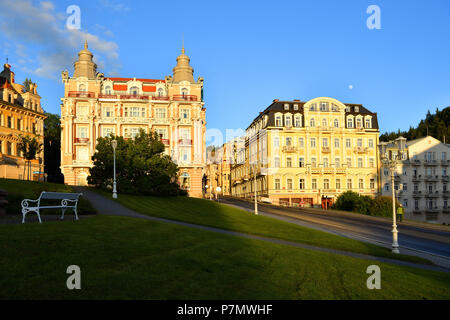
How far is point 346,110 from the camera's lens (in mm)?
77688

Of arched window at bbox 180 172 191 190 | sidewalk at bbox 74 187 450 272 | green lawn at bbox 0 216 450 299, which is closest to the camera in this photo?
green lawn at bbox 0 216 450 299

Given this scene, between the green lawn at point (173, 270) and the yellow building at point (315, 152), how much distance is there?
5974 cm

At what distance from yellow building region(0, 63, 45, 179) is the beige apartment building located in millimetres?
62645

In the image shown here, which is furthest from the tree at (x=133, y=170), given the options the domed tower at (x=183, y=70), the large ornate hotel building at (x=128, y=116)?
the domed tower at (x=183, y=70)

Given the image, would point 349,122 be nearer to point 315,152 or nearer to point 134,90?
point 315,152

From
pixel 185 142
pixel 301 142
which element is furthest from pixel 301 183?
pixel 185 142

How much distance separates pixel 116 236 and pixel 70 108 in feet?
188

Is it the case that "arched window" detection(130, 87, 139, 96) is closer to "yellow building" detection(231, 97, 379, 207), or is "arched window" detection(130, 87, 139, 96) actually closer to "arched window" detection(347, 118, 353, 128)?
"yellow building" detection(231, 97, 379, 207)

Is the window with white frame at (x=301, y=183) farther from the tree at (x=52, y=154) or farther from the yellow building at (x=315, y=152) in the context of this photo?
the tree at (x=52, y=154)

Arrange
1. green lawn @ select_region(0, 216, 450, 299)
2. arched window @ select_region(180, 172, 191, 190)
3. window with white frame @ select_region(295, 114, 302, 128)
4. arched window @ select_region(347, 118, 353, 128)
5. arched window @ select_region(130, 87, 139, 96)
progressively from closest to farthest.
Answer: green lawn @ select_region(0, 216, 450, 299) < arched window @ select_region(180, 172, 191, 190) < arched window @ select_region(130, 87, 139, 96) < window with white frame @ select_region(295, 114, 302, 128) < arched window @ select_region(347, 118, 353, 128)

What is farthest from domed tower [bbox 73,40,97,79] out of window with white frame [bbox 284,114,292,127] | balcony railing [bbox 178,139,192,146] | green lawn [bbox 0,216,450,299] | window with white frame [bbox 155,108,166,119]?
green lawn [bbox 0,216,450,299]

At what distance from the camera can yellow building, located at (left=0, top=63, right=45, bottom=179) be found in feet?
188

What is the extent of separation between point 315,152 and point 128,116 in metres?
34.6

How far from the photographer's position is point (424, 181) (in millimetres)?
77688
